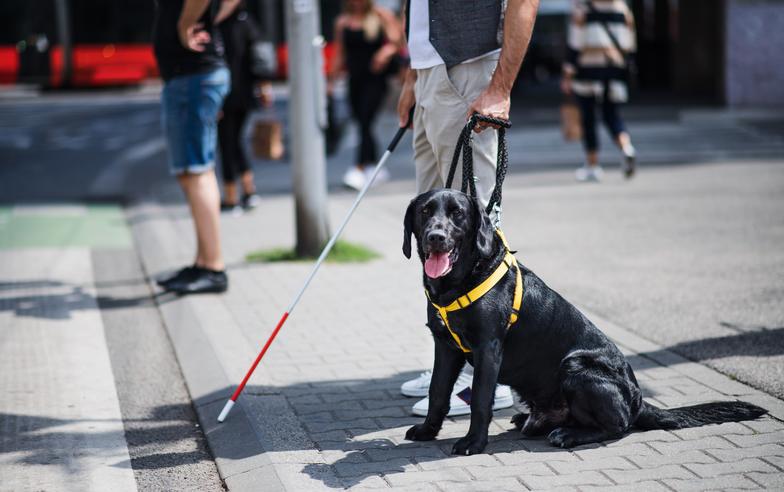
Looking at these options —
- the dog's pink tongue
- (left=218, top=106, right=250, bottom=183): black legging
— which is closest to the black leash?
the dog's pink tongue

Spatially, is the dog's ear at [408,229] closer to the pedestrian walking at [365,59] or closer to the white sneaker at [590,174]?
the pedestrian walking at [365,59]

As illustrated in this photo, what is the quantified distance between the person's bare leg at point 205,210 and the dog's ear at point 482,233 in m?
3.22

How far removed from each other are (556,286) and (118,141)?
11.8 m

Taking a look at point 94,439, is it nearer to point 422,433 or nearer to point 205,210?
point 422,433

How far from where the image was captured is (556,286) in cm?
698

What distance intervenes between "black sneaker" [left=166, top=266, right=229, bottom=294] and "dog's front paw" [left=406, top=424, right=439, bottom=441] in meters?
2.96

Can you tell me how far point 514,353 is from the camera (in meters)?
4.09

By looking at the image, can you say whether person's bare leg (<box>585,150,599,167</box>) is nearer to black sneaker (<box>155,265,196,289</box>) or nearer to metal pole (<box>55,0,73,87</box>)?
black sneaker (<box>155,265,196,289</box>)

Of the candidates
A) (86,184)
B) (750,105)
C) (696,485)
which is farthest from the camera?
(750,105)

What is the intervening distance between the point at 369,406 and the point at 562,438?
97cm

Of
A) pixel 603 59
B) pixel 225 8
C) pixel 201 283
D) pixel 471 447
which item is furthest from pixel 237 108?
pixel 471 447

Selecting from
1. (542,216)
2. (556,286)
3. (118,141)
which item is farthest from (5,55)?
(556,286)

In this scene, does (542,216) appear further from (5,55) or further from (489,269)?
(5,55)

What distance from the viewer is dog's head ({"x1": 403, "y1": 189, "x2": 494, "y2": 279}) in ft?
12.5
